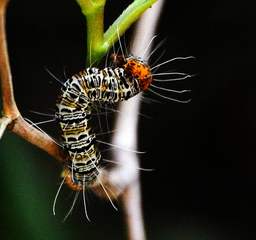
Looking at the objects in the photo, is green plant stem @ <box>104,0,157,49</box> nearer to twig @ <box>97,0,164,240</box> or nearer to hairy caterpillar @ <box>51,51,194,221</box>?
hairy caterpillar @ <box>51,51,194,221</box>

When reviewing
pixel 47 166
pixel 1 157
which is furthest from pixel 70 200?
pixel 1 157

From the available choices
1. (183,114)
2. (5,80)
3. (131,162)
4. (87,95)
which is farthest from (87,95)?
(183,114)

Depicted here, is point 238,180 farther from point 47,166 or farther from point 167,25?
point 47,166

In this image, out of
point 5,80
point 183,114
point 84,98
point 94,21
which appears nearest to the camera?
point 5,80

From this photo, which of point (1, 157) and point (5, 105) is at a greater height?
point (1, 157)

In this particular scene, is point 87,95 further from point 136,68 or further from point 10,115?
point 10,115

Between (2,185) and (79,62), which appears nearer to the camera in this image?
(2,185)
